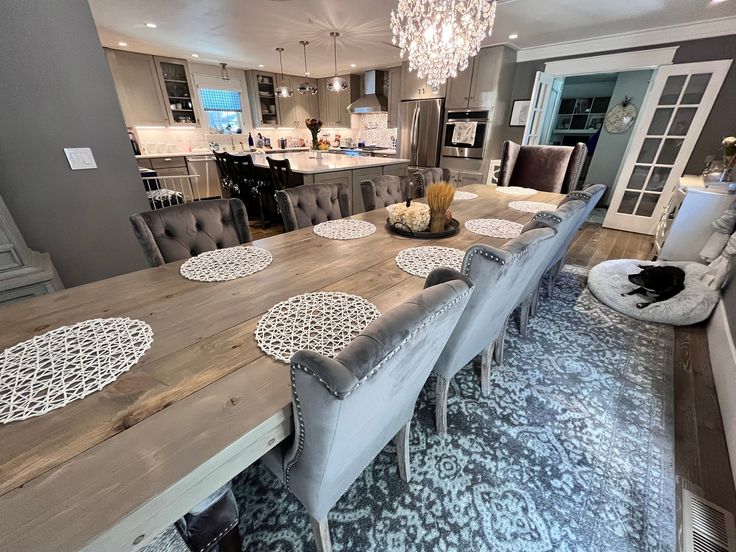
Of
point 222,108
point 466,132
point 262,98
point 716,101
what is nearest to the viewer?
point 716,101

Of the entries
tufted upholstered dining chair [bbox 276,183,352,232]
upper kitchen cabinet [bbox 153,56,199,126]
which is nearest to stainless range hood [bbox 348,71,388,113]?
upper kitchen cabinet [bbox 153,56,199,126]

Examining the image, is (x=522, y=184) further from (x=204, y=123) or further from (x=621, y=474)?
(x=204, y=123)

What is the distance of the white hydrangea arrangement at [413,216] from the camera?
1.70 meters

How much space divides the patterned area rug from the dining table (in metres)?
0.72

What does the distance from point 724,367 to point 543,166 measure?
8.59 feet

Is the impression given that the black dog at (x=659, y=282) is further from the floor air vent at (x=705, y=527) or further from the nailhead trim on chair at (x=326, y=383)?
the nailhead trim on chair at (x=326, y=383)

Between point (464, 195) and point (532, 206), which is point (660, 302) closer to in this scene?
point (532, 206)

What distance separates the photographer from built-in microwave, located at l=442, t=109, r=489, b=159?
15.5ft

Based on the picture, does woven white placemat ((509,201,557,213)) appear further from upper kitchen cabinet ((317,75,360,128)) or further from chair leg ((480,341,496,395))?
upper kitchen cabinet ((317,75,360,128))

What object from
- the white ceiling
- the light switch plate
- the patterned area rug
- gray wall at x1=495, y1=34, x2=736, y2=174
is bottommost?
the patterned area rug

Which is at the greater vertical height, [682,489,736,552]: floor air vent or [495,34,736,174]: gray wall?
[495,34,736,174]: gray wall

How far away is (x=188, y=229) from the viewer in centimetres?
151

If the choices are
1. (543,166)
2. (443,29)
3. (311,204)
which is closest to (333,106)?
(543,166)

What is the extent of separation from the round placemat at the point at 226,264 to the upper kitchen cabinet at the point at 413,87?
5.06 m
